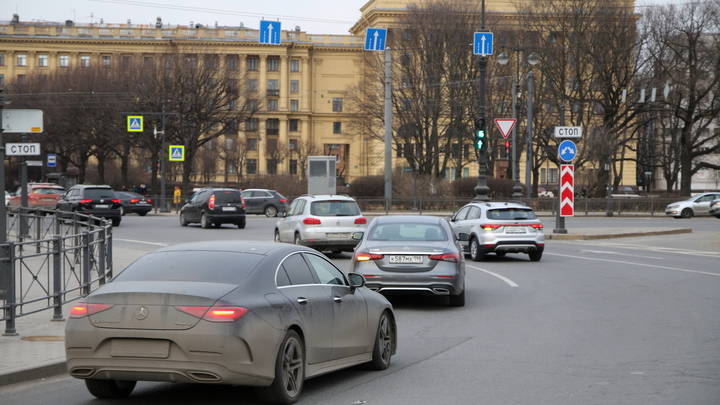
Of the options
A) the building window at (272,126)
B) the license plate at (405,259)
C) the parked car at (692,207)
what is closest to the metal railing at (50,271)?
the license plate at (405,259)

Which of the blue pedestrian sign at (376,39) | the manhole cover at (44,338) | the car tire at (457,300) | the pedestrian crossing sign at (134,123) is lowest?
the car tire at (457,300)

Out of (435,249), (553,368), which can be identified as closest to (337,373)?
(553,368)

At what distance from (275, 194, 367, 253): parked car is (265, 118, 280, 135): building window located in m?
85.4

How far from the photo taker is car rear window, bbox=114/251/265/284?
24.1ft

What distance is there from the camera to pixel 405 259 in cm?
1403

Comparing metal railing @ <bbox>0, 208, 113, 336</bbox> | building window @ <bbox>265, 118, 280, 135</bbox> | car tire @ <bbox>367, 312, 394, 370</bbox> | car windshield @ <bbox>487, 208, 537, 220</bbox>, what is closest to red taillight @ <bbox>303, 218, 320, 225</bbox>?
car windshield @ <bbox>487, 208, 537, 220</bbox>

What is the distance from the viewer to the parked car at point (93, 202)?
37281 millimetres

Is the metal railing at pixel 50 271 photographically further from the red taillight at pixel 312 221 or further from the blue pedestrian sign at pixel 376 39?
the blue pedestrian sign at pixel 376 39

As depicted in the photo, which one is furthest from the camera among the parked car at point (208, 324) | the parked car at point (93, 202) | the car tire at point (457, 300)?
the parked car at point (93, 202)

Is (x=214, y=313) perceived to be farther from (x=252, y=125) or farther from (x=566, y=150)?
(x=252, y=125)

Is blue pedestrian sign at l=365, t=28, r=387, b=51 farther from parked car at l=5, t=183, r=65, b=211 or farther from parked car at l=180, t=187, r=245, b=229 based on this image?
parked car at l=5, t=183, r=65, b=211

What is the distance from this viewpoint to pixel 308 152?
98250 millimetres

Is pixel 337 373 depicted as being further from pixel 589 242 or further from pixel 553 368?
pixel 589 242

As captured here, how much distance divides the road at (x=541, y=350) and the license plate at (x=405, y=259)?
772mm
